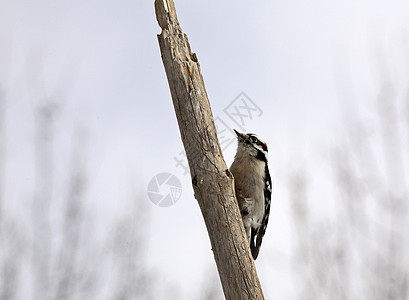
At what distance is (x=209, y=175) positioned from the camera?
373cm

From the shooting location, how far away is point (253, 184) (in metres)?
5.27

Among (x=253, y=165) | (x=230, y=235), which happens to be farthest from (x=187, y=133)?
(x=253, y=165)

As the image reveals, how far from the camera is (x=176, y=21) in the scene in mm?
3910

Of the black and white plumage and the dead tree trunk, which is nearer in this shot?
the dead tree trunk

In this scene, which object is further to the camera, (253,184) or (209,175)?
(253,184)

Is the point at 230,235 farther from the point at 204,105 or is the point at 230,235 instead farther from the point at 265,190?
the point at 265,190

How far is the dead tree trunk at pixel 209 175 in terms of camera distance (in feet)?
12.0

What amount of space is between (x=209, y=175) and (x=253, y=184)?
1.64 metres

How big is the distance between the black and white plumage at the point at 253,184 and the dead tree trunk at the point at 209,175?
1.46 metres

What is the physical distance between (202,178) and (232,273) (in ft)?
2.50

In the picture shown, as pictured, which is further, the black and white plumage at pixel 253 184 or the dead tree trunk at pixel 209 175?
the black and white plumage at pixel 253 184

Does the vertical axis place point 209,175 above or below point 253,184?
below

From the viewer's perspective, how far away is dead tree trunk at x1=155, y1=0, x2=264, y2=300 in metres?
3.66

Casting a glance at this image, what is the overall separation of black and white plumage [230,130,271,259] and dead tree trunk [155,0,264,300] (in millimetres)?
1458
